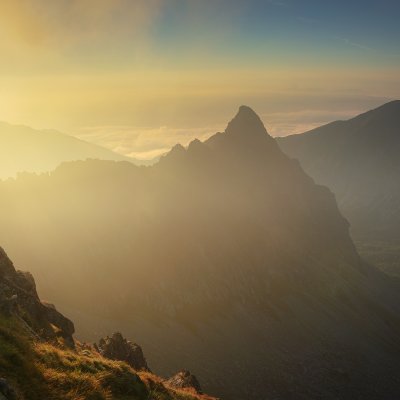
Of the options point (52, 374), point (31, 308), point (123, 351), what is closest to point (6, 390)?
point (52, 374)

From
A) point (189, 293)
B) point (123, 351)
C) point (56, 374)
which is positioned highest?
point (56, 374)

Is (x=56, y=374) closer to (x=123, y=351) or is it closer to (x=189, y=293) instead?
(x=123, y=351)

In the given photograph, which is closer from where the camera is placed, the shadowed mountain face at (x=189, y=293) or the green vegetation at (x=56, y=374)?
the green vegetation at (x=56, y=374)

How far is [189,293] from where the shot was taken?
158m

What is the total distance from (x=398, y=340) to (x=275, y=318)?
168ft

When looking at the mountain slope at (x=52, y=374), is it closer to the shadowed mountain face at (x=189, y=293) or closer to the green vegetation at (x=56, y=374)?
the green vegetation at (x=56, y=374)

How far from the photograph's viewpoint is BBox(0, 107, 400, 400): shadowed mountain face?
120 m

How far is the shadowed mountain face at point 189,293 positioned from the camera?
12031 centimetres

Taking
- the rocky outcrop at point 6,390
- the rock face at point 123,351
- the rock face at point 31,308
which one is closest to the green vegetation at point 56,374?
the rocky outcrop at point 6,390

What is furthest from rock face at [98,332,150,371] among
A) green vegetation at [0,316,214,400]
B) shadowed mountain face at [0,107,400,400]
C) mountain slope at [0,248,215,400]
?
shadowed mountain face at [0,107,400,400]

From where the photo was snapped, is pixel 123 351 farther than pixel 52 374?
Yes

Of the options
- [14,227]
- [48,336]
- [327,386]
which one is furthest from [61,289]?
[48,336]

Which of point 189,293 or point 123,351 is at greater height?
point 123,351

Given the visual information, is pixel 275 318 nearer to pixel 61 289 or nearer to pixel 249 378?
pixel 249 378
